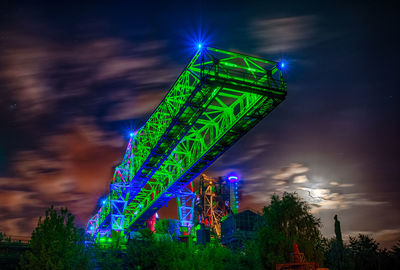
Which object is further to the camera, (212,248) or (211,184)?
(211,184)

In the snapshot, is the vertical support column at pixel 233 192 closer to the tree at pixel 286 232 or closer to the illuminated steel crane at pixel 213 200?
the illuminated steel crane at pixel 213 200

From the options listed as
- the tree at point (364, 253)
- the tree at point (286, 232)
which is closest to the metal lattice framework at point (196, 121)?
the tree at point (286, 232)

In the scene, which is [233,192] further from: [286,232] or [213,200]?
[286,232]

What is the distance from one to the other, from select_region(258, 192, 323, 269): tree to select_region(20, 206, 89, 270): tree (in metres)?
14.9

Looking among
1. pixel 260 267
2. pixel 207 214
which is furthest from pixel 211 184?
pixel 260 267

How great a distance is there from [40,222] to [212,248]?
17.2 meters

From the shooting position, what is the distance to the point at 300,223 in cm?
3247

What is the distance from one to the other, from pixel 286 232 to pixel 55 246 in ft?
63.3

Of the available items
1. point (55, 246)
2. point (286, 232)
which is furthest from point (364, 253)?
point (55, 246)

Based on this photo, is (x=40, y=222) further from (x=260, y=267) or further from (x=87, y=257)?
(x=260, y=267)

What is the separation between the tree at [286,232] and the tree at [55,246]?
49.0 ft

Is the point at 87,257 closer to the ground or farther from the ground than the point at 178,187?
closer to the ground

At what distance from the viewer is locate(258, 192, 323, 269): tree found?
100 ft

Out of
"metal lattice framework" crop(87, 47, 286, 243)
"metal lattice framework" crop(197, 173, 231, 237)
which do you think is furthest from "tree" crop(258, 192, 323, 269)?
"metal lattice framework" crop(197, 173, 231, 237)
